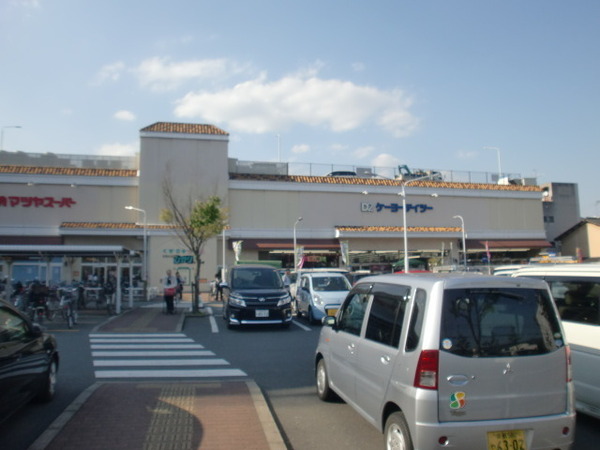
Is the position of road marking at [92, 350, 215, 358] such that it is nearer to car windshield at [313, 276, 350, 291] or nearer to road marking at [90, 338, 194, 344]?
road marking at [90, 338, 194, 344]

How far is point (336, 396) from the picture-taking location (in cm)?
691

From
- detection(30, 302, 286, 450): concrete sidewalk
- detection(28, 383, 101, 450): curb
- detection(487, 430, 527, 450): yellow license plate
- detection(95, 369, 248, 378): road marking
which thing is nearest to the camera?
detection(487, 430, 527, 450): yellow license plate

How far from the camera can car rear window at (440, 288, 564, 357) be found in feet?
14.0

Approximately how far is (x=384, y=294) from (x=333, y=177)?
3628 cm

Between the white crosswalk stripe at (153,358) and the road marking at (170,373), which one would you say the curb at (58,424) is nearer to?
the road marking at (170,373)

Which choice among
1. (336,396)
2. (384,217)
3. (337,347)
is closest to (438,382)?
(337,347)

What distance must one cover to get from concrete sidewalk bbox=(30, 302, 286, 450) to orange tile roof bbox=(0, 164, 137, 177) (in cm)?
3217

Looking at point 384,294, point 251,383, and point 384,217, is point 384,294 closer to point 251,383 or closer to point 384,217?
point 251,383

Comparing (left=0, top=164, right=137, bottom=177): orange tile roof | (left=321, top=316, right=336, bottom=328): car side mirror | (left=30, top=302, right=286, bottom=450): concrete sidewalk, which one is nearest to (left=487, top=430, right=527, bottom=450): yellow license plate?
(left=30, top=302, right=286, bottom=450): concrete sidewalk

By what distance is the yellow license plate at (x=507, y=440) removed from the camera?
411 centimetres

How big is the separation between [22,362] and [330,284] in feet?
39.1

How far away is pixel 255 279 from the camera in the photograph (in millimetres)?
15945

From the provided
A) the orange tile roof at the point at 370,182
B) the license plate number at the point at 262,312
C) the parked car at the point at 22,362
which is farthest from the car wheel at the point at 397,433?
the orange tile roof at the point at 370,182

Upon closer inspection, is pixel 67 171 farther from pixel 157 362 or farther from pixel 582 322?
pixel 582 322
